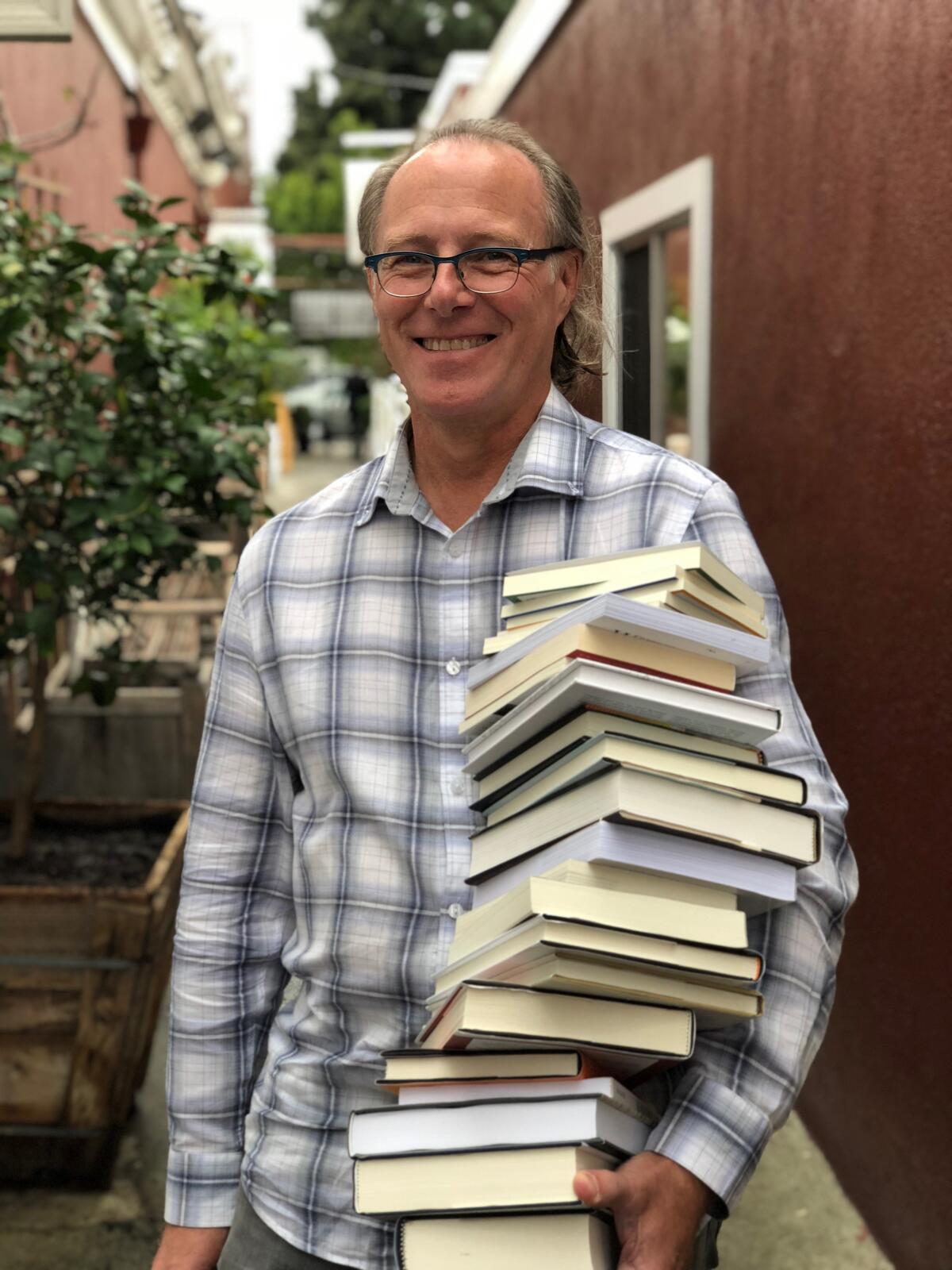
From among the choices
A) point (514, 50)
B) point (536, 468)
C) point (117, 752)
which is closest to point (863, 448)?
point (536, 468)

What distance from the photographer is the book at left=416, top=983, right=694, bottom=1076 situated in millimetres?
1346

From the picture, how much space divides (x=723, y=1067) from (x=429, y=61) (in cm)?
4035

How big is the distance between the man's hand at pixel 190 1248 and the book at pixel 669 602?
34.3 inches

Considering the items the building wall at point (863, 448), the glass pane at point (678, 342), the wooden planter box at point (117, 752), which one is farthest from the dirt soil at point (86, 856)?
the glass pane at point (678, 342)

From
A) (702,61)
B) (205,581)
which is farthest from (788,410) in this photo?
(205,581)

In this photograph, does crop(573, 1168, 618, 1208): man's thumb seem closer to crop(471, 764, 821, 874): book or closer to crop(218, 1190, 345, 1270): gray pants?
crop(471, 764, 821, 874): book

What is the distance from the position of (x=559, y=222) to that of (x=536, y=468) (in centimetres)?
29

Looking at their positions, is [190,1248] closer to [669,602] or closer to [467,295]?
[669,602]

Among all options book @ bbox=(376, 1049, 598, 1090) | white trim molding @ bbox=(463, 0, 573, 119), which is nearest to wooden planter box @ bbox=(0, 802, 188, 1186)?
book @ bbox=(376, 1049, 598, 1090)

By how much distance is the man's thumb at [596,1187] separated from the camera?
52.6 inches

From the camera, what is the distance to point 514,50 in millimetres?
8203

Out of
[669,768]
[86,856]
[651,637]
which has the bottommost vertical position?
[86,856]

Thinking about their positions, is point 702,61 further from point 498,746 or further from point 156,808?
point 498,746

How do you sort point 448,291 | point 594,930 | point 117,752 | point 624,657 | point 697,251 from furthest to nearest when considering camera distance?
point 117,752 < point 697,251 < point 448,291 < point 624,657 < point 594,930
